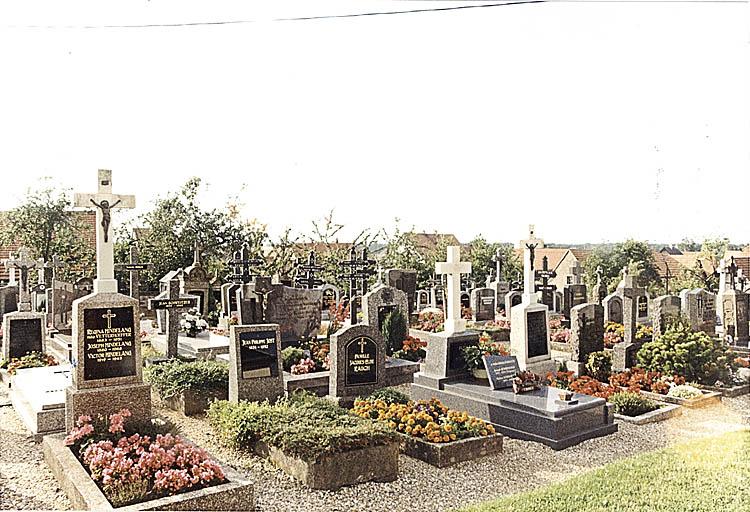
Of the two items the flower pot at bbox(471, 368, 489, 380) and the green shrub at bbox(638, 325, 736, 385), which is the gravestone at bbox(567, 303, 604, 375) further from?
the flower pot at bbox(471, 368, 489, 380)

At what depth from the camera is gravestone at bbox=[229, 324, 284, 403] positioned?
24.7ft

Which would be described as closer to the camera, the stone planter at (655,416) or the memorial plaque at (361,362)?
the stone planter at (655,416)

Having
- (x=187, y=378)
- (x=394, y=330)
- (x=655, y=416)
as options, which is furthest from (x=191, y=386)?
(x=655, y=416)

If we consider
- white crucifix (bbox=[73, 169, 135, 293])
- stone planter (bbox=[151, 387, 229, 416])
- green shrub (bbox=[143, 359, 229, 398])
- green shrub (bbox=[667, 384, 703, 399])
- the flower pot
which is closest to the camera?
white crucifix (bbox=[73, 169, 135, 293])

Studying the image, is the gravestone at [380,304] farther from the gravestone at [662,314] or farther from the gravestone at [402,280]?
the gravestone at [662,314]

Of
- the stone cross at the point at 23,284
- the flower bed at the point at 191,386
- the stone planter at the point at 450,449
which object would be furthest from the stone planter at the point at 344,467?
the stone cross at the point at 23,284

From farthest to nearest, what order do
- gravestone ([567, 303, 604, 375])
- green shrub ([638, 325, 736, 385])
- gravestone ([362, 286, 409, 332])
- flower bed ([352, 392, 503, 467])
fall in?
1. gravestone ([362, 286, 409, 332])
2. gravestone ([567, 303, 604, 375])
3. green shrub ([638, 325, 736, 385])
4. flower bed ([352, 392, 503, 467])

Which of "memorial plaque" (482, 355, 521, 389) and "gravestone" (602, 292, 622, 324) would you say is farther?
"gravestone" (602, 292, 622, 324)

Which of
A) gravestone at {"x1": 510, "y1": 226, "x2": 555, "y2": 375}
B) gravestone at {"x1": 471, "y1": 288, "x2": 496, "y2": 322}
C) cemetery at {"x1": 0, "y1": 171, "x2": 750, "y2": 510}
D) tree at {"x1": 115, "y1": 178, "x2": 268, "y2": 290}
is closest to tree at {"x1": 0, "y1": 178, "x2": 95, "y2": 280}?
tree at {"x1": 115, "y1": 178, "x2": 268, "y2": 290}

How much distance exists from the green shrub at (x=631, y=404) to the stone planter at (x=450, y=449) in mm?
2347

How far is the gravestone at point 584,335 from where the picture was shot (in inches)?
383

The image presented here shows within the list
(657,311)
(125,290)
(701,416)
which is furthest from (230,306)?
(701,416)

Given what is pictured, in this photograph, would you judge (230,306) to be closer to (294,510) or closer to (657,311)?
(657,311)

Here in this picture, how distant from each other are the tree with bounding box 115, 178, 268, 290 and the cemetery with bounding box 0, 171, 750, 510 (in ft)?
14.9
